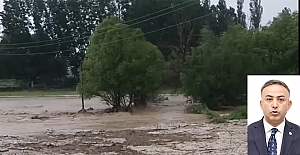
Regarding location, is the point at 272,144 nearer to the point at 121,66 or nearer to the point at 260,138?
the point at 260,138

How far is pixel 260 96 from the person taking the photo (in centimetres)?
250

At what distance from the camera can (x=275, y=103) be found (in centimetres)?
246

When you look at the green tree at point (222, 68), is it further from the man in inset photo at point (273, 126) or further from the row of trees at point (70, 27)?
the row of trees at point (70, 27)

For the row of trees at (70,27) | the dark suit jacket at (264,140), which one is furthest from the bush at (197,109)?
the row of trees at (70,27)

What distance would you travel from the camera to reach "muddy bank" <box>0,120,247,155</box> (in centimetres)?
1164

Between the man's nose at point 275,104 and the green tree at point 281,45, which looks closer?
the man's nose at point 275,104

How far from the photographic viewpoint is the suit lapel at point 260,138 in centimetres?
244

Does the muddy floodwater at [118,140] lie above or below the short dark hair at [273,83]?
below

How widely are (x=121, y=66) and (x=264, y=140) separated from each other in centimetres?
2316

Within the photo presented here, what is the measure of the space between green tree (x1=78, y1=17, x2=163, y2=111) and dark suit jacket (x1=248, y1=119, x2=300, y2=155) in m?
23.1

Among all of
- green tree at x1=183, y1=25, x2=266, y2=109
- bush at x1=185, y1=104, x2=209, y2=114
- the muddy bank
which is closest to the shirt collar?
the muddy bank

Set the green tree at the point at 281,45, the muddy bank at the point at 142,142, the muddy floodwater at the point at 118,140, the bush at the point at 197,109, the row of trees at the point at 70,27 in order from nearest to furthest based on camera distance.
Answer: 1. the muddy bank at the point at 142,142
2. the muddy floodwater at the point at 118,140
3. the bush at the point at 197,109
4. the green tree at the point at 281,45
5. the row of trees at the point at 70,27

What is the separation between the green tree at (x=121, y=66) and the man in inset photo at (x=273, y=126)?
23072 millimetres

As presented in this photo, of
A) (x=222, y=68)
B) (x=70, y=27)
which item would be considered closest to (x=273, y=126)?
(x=222, y=68)
